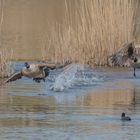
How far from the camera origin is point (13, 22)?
1314 inches

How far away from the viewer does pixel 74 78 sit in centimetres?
1833

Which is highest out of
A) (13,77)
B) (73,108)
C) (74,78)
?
(13,77)

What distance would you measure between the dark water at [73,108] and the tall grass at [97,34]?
56.4 inches

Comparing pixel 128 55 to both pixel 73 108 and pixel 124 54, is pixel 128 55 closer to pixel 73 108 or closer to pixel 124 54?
pixel 124 54

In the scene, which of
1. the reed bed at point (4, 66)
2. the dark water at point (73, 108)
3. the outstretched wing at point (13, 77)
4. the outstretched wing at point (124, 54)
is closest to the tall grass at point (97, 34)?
the outstretched wing at point (124, 54)

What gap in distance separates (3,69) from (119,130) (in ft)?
23.6

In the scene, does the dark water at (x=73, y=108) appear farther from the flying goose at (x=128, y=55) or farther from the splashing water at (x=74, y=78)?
the flying goose at (x=128, y=55)

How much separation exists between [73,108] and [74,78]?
5.29 meters

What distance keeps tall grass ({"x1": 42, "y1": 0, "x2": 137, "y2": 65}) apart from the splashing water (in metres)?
0.87

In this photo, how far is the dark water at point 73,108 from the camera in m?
10.3

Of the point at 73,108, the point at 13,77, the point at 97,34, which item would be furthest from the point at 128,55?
the point at 13,77

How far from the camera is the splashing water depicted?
16.4 m

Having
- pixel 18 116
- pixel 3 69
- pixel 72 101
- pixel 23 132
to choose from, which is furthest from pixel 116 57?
pixel 23 132

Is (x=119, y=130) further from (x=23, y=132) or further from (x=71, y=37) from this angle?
(x=71, y=37)
